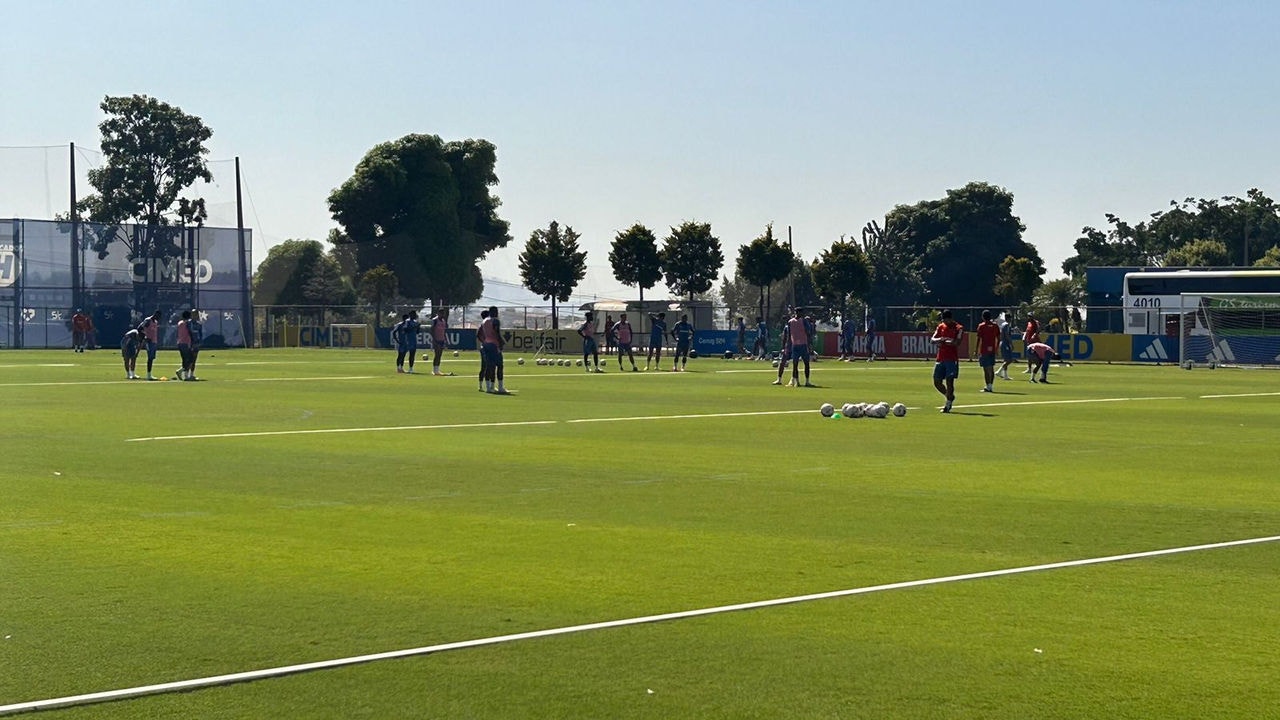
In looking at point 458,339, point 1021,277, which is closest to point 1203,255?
point 1021,277

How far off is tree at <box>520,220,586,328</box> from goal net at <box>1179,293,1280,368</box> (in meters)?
43.6

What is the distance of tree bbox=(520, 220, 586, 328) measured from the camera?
93750 mm

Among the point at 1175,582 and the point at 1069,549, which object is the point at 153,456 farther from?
the point at 1175,582

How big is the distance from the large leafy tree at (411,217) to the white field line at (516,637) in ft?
325

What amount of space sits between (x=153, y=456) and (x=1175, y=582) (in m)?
12.5

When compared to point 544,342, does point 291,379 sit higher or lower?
lower

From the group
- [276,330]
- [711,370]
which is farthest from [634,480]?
[276,330]

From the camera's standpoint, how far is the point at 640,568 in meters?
10.1

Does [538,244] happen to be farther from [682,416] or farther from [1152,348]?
[682,416]

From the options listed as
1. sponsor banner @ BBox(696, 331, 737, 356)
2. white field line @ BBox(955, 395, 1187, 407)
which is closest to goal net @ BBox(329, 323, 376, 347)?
sponsor banner @ BBox(696, 331, 737, 356)

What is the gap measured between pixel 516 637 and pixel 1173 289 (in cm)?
6342

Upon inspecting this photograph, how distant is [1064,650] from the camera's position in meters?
7.65

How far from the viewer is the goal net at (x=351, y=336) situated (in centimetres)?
8469

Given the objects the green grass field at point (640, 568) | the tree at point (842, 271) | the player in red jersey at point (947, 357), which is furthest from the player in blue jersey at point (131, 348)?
the tree at point (842, 271)
